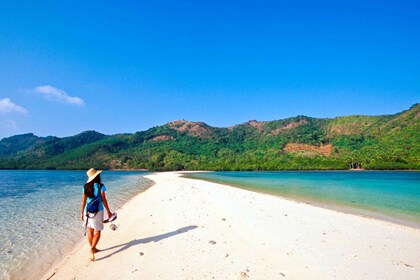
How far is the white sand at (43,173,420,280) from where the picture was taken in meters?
5.61

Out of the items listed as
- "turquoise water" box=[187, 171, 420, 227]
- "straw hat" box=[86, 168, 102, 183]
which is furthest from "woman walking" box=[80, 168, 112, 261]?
"turquoise water" box=[187, 171, 420, 227]

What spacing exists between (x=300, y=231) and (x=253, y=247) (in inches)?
106

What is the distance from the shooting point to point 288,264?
592 centimetres

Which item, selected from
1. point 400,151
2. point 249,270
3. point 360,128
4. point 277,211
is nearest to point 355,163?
point 400,151

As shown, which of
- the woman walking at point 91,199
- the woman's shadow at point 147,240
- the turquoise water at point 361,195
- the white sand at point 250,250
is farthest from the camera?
the turquoise water at point 361,195

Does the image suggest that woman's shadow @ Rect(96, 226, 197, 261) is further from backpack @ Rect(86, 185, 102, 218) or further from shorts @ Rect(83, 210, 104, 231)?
backpack @ Rect(86, 185, 102, 218)

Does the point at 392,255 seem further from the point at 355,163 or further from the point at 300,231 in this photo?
the point at 355,163

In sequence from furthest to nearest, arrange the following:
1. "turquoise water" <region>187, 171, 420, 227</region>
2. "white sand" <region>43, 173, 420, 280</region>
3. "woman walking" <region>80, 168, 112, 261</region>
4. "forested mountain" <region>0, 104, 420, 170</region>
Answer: "forested mountain" <region>0, 104, 420, 170</region>
"turquoise water" <region>187, 171, 420, 227</region>
"woman walking" <region>80, 168, 112, 261</region>
"white sand" <region>43, 173, 420, 280</region>

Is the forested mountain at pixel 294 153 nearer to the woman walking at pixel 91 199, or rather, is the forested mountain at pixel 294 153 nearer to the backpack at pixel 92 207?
the woman walking at pixel 91 199

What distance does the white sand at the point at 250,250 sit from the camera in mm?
5609

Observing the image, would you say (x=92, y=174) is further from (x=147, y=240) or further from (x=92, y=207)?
(x=147, y=240)

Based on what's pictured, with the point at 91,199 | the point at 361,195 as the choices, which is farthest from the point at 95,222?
the point at 361,195

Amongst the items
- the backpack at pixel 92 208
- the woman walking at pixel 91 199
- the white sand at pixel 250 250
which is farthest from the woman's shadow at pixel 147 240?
the backpack at pixel 92 208

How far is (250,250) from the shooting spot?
22.8ft
